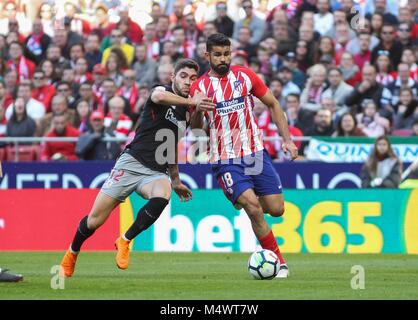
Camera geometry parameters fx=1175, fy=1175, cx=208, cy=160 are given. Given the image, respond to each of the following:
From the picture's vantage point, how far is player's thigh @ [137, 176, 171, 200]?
13000mm

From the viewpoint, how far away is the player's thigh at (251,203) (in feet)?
41.3

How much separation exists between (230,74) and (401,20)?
10.1 metres

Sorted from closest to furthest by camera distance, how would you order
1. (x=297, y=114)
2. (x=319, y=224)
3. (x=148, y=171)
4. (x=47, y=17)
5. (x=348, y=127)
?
(x=148, y=171)
(x=319, y=224)
(x=348, y=127)
(x=297, y=114)
(x=47, y=17)

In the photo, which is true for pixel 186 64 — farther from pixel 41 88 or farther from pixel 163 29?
pixel 163 29

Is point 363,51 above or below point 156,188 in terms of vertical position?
above

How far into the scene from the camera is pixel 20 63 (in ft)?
79.1

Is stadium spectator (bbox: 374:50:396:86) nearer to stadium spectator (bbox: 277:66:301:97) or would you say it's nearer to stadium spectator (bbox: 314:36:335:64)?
stadium spectator (bbox: 314:36:335:64)

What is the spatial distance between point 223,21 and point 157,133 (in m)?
10.6

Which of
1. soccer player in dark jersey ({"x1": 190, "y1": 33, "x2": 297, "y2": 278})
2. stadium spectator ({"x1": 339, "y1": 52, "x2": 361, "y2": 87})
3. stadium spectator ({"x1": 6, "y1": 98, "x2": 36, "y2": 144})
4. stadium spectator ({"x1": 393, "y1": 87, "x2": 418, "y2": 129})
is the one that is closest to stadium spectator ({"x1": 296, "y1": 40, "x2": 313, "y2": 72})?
stadium spectator ({"x1": 339, "y1": 52, "x2": 361, "y2": 87})

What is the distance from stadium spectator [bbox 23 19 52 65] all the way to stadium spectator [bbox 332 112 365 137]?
23.3 feet

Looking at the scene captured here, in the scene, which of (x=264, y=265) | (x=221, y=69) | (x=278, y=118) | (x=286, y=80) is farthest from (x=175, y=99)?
(x=286, y=80)

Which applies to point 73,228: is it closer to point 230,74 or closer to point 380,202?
point 380,202

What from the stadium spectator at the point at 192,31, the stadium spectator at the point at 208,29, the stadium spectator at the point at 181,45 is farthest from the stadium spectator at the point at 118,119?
the stadium spectator at the point at 192,31
